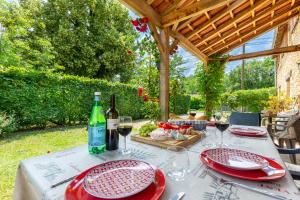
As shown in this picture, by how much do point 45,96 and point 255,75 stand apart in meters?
24.9

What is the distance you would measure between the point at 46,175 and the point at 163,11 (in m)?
2.65

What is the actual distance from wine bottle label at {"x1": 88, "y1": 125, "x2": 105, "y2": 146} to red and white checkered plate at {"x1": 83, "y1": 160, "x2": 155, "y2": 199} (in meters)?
0.22

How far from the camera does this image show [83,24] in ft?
27.6

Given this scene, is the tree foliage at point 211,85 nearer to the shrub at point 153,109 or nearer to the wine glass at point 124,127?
the shrub at point 153,109

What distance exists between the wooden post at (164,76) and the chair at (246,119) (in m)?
1.03

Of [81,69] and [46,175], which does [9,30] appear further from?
[46,175]

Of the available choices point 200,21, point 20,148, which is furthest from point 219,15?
point 20,148

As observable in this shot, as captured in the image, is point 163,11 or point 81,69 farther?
point 81,69

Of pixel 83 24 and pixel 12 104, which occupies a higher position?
pixel 83 24

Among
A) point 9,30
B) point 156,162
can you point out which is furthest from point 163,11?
point 9,30

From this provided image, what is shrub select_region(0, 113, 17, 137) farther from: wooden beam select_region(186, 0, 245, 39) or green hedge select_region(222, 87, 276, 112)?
green hedge select_region(222, 87, 276, 112)

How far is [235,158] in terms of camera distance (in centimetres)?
81

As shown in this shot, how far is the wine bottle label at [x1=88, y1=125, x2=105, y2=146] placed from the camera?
893 mm

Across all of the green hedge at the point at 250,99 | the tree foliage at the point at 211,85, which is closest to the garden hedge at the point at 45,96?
the tree foliage at the point at 211,85
